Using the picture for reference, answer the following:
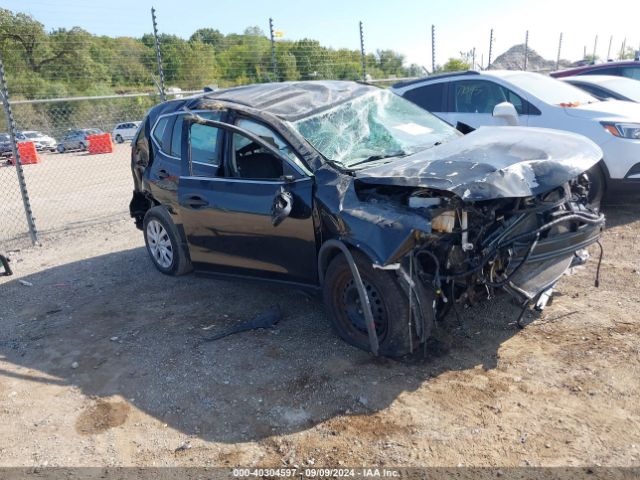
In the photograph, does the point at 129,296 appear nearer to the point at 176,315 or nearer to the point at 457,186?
the point at 176,315

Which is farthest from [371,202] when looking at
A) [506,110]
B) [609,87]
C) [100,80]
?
[100,80]

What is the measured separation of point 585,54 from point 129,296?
1177 inches

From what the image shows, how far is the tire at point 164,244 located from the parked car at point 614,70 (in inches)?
352

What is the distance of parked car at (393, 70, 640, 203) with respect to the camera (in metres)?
6.55

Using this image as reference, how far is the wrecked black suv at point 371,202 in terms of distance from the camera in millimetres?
3678

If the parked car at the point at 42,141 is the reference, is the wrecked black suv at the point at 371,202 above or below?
above

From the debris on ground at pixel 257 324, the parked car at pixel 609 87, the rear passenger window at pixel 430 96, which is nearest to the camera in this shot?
the debris on ground at pixel 257 324

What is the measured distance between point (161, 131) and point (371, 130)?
2.32 meters

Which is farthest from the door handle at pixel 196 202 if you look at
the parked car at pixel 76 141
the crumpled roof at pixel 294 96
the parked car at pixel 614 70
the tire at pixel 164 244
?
Answer: the parked car at pixel 76 141

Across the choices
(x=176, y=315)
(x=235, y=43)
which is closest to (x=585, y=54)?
(x=235, y=43)

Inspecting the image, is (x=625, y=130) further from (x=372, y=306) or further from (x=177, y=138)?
(x=177, y=138)

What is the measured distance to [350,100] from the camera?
5121 mm

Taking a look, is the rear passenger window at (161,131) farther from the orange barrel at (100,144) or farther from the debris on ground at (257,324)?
the orange barrel at (100,144)

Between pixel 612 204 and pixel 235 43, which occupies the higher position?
pixel 235 43
